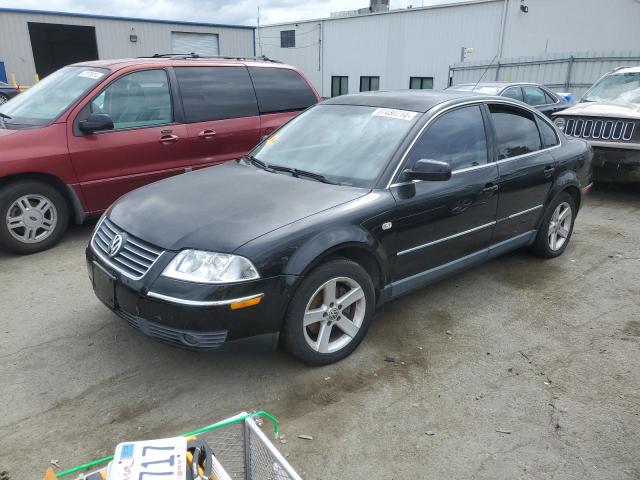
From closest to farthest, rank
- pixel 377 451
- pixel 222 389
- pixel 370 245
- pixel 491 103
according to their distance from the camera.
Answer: pixel 377 451 → pixel 222 389 → pixel 370 245 → pixel 491 103

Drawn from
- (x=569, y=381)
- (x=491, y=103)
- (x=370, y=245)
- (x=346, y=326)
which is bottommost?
(x=569, y=381)

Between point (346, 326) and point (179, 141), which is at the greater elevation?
point (179, 141)

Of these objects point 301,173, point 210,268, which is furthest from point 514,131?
point 210,268

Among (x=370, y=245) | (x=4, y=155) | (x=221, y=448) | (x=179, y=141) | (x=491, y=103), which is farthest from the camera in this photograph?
(x=179, y=141)

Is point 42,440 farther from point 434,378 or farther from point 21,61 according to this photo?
point 21,61

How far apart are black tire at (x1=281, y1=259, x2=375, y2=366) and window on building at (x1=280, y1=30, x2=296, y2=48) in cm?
3155

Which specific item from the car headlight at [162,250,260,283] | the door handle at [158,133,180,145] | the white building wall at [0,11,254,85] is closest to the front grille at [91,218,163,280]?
the car headlight at [162,250,260,283]

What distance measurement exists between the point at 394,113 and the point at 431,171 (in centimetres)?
72

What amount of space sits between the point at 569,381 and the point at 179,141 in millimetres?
4389

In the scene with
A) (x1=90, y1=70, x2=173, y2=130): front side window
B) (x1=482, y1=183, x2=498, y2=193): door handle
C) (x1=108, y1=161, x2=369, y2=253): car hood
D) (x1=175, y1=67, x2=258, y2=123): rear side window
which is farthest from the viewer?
(x1=175, y1=67, x2=258, y2=123): rear side window

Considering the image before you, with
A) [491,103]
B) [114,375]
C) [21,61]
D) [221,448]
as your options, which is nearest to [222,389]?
[114,375]

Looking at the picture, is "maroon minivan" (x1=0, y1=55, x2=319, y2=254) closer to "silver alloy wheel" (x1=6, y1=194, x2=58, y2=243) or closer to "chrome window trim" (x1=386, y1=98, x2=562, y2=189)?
Answer: "silver alloy wheel" (x1=6, y1=194, x2=58, y2=243)

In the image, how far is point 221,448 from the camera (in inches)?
82.6

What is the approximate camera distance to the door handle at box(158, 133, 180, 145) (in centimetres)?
544
